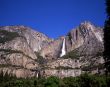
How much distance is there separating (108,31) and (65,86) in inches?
3777

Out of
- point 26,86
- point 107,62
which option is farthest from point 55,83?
point 107,62

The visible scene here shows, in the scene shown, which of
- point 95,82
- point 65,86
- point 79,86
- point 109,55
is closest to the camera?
point 109,55

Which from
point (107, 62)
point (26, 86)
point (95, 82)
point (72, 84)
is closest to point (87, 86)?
point (95, 82)

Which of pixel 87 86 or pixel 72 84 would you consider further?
pixel 72 84

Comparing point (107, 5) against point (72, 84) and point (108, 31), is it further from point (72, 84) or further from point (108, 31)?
point (72, 84)

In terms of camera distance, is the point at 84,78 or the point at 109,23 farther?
the point at 84,78

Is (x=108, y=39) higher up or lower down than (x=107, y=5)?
lower down

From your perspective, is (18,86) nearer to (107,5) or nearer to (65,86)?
(65,86)

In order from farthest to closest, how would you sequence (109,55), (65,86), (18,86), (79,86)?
(18,86)
(65,86)
(79,86)
(109,55)

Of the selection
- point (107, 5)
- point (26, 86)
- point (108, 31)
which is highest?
point (107, 5)

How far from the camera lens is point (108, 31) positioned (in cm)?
4597

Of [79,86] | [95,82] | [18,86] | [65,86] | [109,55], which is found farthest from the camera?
[18,86]

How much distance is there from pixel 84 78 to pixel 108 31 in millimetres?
80211

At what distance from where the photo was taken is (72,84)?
14300 centimetres
